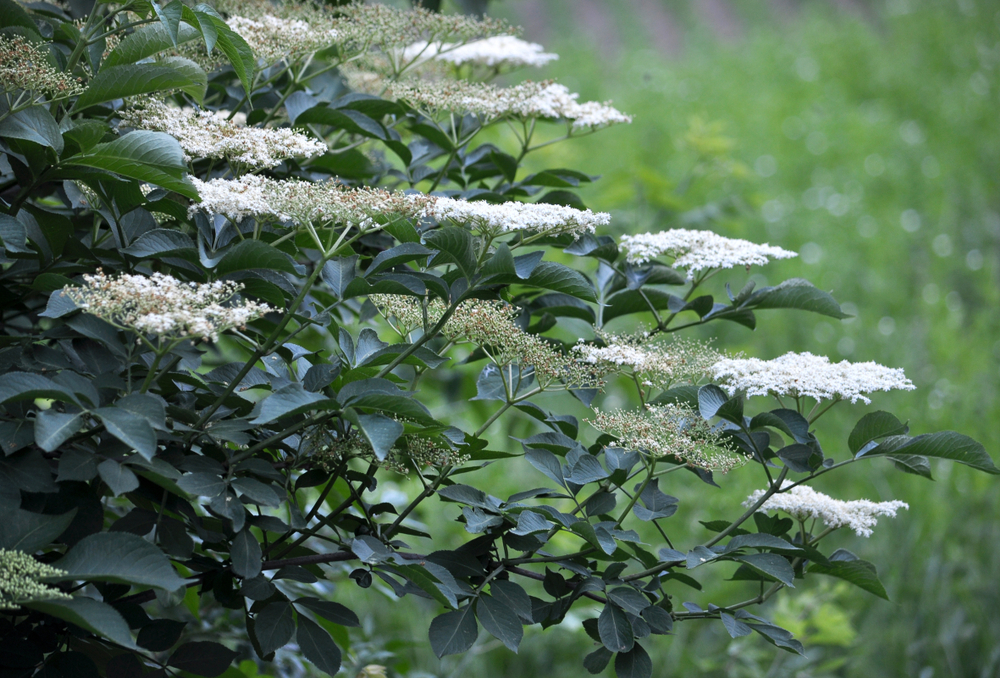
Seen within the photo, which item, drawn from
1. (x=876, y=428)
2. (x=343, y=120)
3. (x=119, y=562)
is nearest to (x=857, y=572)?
(x=876, y=428)

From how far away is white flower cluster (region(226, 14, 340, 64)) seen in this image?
43.8 inches

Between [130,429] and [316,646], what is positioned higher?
[130,429]

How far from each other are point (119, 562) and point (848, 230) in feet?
16.5

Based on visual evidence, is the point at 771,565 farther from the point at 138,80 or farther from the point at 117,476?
the point at 138,80

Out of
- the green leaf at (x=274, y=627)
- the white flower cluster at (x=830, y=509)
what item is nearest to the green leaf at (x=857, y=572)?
the white flower cluster at (x=830, y=509)

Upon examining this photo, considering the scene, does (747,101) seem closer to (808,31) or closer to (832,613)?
(808,31)

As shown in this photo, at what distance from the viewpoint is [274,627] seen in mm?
872

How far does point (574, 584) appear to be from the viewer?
0.97 metres

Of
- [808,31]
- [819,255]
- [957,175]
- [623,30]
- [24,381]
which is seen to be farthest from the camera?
[623,30]

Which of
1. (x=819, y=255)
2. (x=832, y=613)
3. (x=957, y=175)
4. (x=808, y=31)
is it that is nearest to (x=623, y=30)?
(x=808, y=31)

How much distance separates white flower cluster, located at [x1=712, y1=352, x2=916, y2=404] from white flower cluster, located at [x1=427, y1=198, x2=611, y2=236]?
27cm

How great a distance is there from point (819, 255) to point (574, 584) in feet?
13.2

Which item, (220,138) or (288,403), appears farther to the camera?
(220,138)

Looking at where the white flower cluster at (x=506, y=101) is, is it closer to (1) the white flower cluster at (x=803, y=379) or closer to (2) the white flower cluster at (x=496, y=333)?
(2) the white flower cluster at (x=496, y=333)
